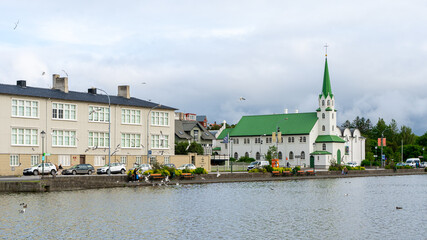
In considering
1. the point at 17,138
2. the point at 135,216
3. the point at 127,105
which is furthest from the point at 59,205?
the point at 127,105

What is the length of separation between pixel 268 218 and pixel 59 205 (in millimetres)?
13860

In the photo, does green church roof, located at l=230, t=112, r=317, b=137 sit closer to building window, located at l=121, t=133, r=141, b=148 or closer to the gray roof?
the gray roof

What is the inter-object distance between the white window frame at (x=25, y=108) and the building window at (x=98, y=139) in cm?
896

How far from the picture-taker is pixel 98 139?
8181 centimetres

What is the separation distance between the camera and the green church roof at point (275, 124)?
136m

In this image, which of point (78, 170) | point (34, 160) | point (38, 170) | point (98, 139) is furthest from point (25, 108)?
point (98, 139)

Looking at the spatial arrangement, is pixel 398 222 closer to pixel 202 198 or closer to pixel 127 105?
pixel 202 198

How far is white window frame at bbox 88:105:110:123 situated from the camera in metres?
80.5

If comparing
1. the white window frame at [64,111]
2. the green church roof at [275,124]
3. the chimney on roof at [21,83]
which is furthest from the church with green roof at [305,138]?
the chimney on roof at [21,83]

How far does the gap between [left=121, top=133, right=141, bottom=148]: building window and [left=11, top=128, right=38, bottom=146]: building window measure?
45.5 ft

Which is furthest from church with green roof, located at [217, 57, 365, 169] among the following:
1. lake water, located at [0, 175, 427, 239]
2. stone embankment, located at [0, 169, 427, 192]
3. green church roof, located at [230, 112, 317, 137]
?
lake water, located at [0, 175, 427, 239]

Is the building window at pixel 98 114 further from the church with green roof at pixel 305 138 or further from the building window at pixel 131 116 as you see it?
the church with green roof at pixel 305 138

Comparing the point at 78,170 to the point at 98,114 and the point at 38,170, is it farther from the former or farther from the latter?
the point at 98,114

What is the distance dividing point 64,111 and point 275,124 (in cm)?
7253
